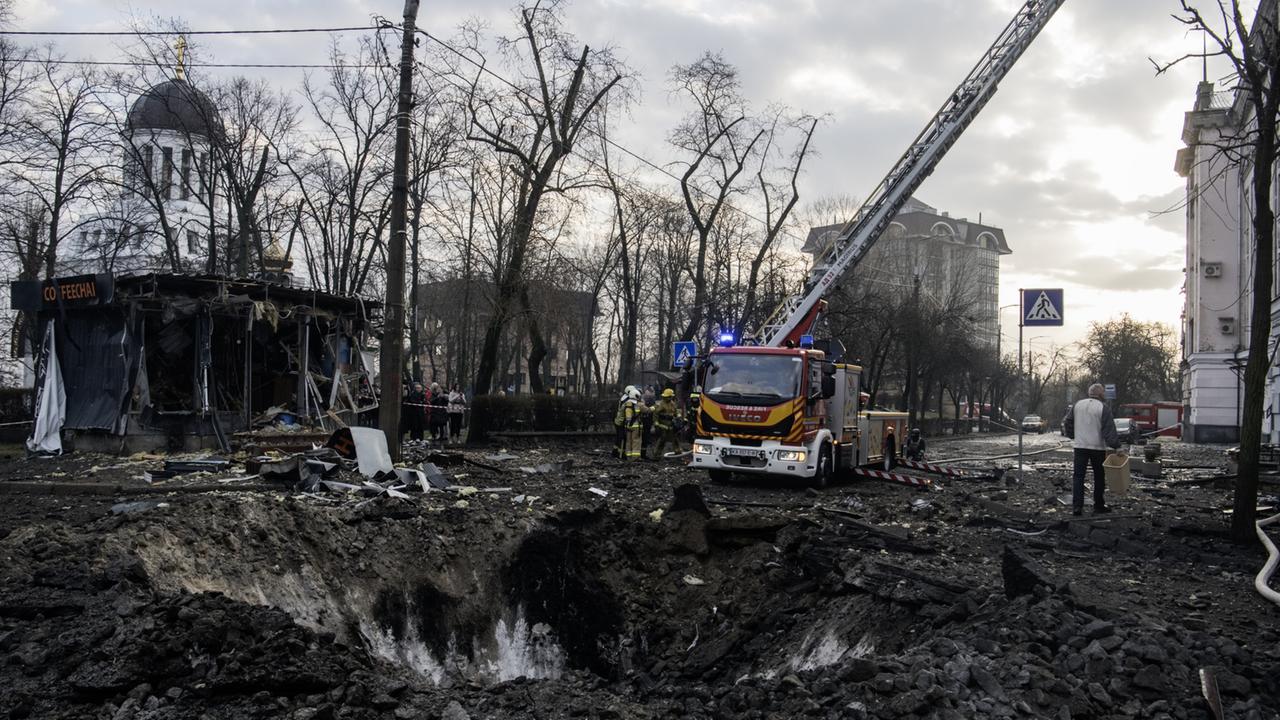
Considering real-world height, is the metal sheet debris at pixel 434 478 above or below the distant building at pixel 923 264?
below

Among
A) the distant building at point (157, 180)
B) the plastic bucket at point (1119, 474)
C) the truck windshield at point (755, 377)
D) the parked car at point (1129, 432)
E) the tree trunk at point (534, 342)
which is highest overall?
the distant building at point (157, 180)

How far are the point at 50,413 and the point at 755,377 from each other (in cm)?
1398

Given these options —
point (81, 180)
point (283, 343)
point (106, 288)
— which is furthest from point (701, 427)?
point (81, 180)

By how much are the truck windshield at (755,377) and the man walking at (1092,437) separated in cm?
438

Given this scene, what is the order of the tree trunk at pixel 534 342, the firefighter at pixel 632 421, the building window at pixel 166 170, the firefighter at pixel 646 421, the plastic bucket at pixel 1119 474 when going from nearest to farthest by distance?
1. the plastic bucket at pixel 1119 474
2. the firefighter at pixel 632 421
3. the firefighter at pixel 646 421
4. the tree trunk at pixel 534 342
5. the building window at pixel 166 170

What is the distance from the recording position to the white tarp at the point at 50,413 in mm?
18141

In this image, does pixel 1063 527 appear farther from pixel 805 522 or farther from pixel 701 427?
pixel 701 427

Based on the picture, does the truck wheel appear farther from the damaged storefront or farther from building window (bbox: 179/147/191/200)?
building window (bbox: 179/147/191/200)

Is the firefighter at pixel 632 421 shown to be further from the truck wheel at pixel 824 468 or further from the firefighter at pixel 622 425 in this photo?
the truck wheel at pixel 824 468

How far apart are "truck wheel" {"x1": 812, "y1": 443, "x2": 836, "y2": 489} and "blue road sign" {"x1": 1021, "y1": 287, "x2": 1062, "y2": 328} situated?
12.8 feet

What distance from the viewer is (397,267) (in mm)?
13164

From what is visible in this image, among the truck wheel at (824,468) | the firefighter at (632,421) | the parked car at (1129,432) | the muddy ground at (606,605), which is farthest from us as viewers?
the parked car at (1129,432)

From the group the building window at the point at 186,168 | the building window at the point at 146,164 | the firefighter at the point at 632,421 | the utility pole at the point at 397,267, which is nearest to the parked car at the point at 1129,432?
the firefighter at the point at 632,421

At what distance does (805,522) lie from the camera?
Result: 1053cm
